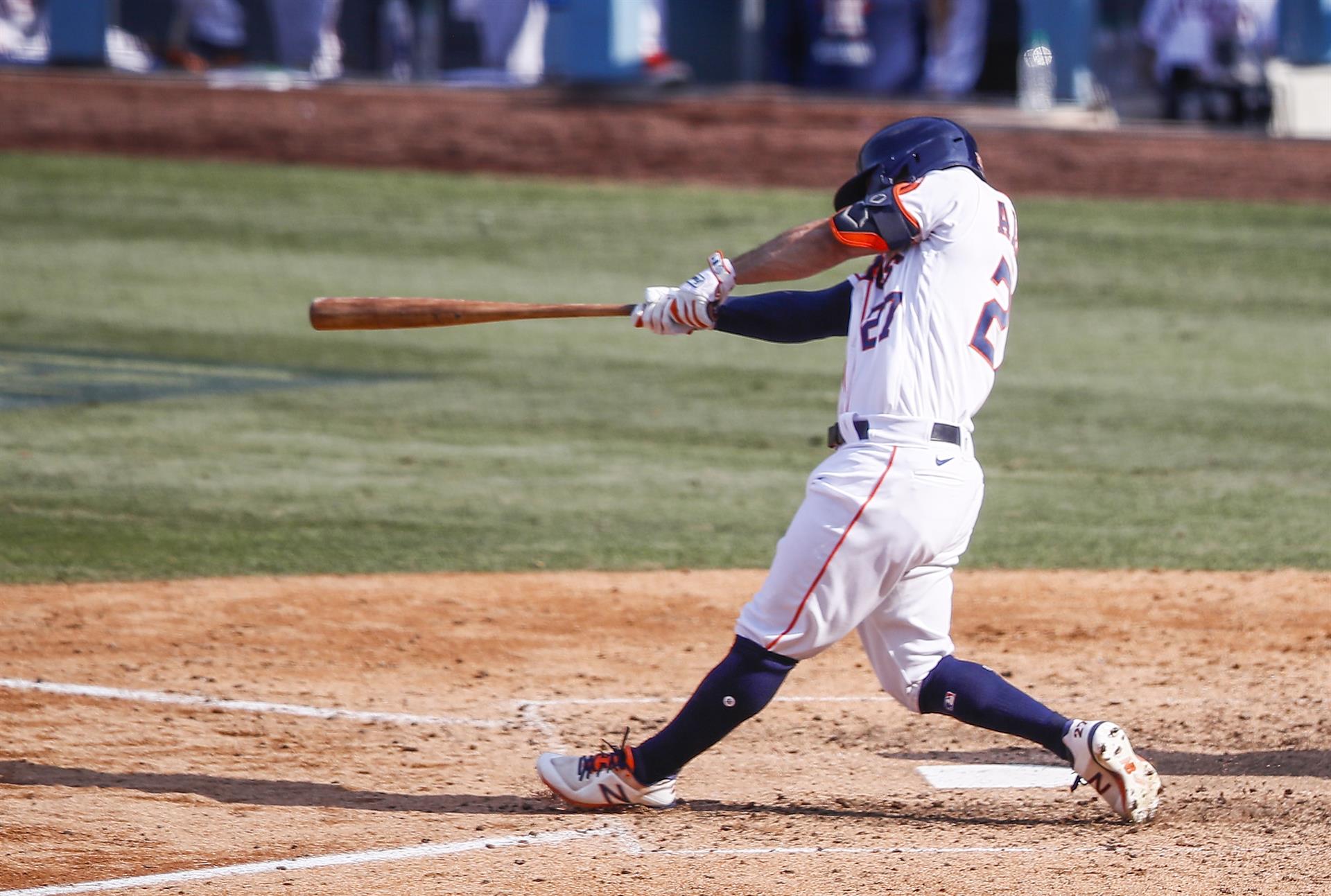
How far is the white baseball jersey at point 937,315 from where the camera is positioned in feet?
12.1

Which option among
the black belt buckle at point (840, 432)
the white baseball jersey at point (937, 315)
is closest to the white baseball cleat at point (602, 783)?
the black belt buckle at point (840, 432)

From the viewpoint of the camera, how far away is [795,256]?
383cm

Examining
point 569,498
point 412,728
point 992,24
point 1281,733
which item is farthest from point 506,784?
point 992,24

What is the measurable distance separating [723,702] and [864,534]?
540 mm

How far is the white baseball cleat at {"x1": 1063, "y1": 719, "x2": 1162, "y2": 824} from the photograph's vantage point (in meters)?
3.76

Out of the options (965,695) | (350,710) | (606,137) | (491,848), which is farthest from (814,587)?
(606,137)

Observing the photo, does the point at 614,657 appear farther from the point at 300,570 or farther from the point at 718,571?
the point at 300,570

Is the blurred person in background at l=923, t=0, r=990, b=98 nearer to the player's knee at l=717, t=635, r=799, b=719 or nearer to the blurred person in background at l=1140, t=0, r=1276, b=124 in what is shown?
the blurred person in background at l=1140, t=0, r=1276, b=124

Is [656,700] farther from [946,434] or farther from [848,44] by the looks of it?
[848,44]

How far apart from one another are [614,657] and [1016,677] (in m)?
1.32

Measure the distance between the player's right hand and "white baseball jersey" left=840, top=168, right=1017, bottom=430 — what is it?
46 cm

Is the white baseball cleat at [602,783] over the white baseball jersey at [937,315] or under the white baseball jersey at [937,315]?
under

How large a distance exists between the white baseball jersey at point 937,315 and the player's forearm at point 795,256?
5.5 inches

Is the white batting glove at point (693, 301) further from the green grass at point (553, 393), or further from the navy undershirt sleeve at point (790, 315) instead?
the green grass at point (553, 393)
